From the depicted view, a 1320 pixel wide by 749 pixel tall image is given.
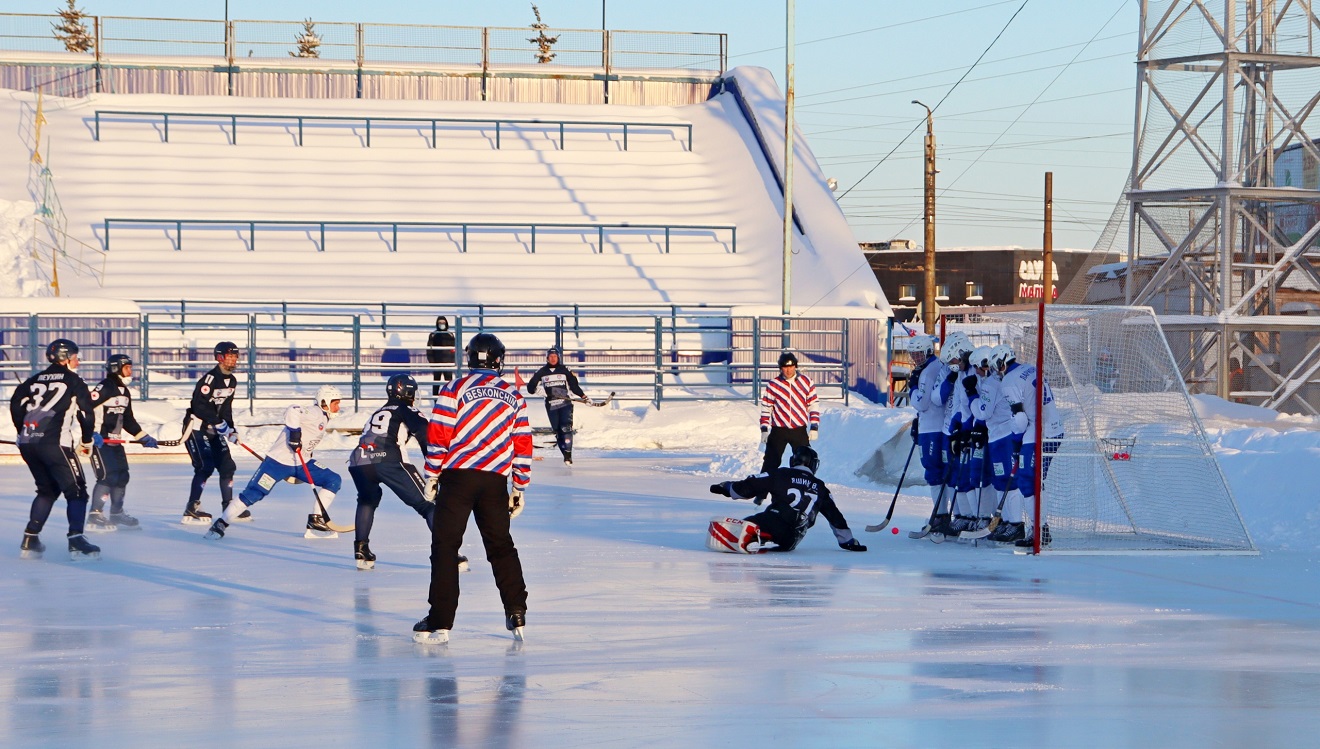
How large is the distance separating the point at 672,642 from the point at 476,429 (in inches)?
62.7

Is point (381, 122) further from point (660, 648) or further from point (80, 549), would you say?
point (660, 648)

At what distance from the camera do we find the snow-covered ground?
20.3ft

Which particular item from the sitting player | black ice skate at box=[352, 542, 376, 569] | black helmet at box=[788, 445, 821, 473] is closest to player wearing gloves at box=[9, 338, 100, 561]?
black ice skate at box=[352, 542, 376, 569]

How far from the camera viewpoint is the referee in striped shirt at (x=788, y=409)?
15.6 m

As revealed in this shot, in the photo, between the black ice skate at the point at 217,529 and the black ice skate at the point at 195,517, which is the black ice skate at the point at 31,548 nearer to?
the black ice skate at the point at 217,529

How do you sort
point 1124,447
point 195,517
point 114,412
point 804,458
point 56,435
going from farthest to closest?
1. point 195,517
2. point 114,412
3. point 1124,447
4. point 804,458
5. point 56,435

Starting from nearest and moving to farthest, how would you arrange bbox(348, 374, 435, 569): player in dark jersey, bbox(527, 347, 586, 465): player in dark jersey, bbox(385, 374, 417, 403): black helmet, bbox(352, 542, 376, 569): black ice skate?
bbox(385, 374, 417, 403): black helmet < bbox(348, 374, 435, 569): player in dark jersey < bbox(352, 542, 376, 569): black ice skate < bbox(527, 347, 586, 465): player in dark jersey

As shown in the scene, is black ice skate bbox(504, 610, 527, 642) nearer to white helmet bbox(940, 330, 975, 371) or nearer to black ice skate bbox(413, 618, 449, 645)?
black ice skate bbox(413, 618, 449, 645)

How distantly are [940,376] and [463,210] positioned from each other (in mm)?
24143

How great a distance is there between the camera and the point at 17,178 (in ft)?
118

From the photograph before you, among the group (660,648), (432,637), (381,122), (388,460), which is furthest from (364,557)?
(381,122)

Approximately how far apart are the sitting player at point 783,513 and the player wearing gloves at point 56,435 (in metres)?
5.02

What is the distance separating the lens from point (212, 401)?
1388cm

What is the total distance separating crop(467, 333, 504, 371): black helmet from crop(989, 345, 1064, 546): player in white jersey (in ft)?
18.1
